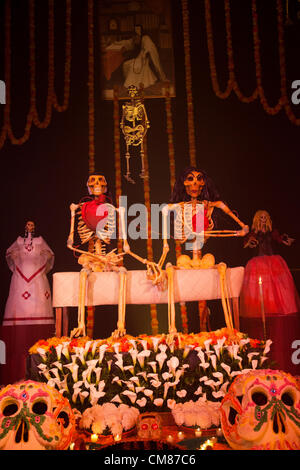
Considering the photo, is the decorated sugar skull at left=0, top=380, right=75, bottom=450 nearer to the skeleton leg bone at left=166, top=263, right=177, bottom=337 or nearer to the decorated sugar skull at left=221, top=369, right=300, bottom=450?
the decorated sugar skull at left=221, top=369, right=300, bottom=450

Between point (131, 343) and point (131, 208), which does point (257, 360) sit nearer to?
point (131, 343)

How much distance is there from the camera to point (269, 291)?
15.6ft

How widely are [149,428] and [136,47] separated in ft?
17.4

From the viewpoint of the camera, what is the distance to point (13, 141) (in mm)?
5973

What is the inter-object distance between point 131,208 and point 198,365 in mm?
2947

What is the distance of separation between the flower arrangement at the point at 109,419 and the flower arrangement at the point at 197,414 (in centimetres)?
31

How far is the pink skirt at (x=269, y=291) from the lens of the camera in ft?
15.4

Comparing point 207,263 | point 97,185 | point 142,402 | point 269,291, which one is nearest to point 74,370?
point 142,402

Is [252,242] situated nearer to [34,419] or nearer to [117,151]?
[117,151]

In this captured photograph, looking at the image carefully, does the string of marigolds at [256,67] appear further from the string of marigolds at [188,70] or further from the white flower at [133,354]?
the white flower at [133,354]

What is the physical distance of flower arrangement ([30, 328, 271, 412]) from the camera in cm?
333

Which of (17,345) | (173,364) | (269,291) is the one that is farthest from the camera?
(17,345)

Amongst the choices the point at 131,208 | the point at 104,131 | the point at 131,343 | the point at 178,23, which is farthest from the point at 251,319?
the point at 178,23

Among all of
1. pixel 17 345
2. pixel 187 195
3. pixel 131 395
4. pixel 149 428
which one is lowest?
pixel 149 428
